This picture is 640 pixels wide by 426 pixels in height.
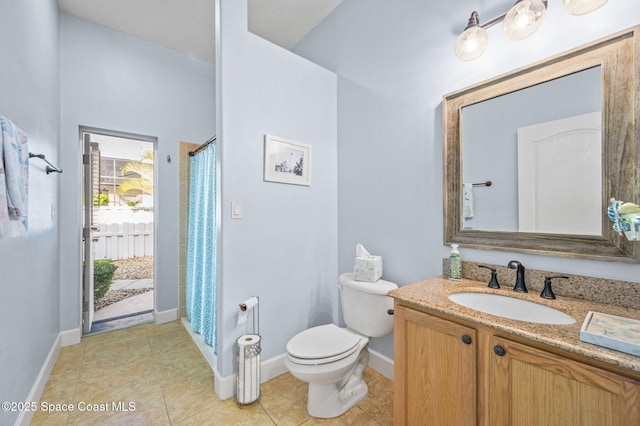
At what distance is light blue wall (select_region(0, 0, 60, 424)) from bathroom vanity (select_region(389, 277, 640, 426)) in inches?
72.0

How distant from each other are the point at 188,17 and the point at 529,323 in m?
3.32

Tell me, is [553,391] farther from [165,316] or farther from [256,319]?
[165,316]

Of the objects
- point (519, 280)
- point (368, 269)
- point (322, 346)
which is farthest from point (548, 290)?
point (322, 346)

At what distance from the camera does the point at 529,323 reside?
35.6 inches

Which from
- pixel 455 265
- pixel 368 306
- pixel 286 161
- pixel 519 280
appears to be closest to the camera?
pixel 519 280

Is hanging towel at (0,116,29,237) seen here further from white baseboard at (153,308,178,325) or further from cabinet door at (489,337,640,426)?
white baseboard at (153,308,178,325)

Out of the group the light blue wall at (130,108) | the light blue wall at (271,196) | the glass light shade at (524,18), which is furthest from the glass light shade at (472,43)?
the light blue wall at (130,108)

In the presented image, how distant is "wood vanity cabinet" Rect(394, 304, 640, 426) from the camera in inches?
28.6

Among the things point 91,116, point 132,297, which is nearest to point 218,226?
point 91,116

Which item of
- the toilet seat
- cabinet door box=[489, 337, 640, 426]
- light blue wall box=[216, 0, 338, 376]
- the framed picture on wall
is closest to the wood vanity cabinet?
cabinet door box=[489, 337, 640, 426]

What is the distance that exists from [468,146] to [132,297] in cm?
444

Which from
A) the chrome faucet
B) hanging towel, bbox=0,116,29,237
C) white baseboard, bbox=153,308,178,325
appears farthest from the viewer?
white baseboard, bbox=153,308,178,325

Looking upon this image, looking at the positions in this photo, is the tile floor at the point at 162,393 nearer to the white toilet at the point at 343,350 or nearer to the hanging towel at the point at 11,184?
the white toilet at the point at 343,350

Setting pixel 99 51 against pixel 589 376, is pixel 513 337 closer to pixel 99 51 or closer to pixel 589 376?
pixel 589 376
